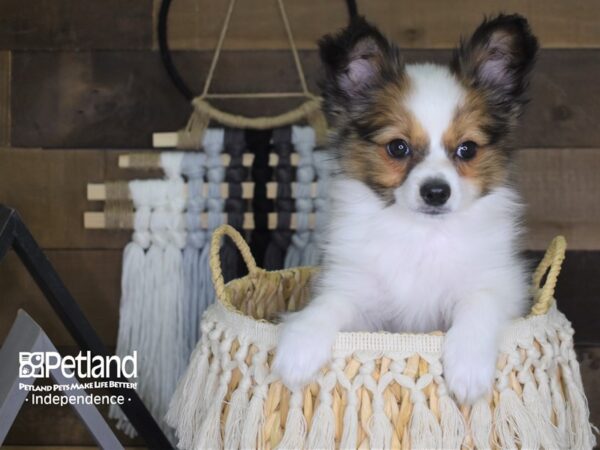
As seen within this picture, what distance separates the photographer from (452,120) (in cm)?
157

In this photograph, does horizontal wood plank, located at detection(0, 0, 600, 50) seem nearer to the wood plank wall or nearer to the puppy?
the wood plank wall

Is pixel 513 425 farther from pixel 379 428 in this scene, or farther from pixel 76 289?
pixel 76 289

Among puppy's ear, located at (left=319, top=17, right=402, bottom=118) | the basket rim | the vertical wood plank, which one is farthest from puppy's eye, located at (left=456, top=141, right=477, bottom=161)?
the vertical wood plank

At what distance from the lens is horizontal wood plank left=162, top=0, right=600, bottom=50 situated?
2.31 m

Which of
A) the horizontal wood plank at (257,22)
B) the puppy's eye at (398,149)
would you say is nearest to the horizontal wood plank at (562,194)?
the horizontal wood plank at (257,22)

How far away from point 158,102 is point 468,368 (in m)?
1.45

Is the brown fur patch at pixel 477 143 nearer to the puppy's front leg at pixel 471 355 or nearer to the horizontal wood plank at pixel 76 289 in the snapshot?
the puppy's front leg at pixel 471 355

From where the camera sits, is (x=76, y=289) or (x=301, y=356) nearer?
(x=301, y=356)

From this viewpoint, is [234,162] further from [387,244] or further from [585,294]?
[585,294]

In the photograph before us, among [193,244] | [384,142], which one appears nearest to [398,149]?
[384,142]

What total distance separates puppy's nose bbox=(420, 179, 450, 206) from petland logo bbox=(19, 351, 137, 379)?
2.83ft

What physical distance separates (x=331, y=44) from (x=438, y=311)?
611 millimetres

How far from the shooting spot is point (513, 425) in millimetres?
1310

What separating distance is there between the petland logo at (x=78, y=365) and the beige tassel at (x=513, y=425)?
935mm
